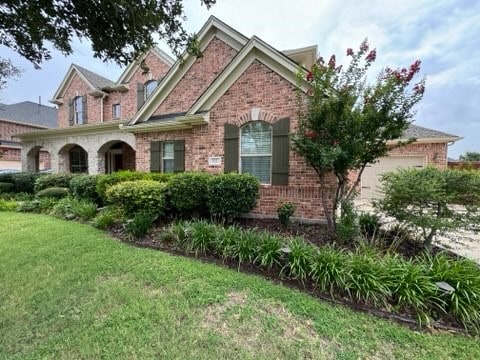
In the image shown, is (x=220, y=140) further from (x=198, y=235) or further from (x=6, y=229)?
(x=6, y=229)

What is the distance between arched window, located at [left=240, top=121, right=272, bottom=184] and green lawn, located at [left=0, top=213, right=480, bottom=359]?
399cm

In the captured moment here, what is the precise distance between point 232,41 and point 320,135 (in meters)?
7.14

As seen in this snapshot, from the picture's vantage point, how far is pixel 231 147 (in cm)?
800

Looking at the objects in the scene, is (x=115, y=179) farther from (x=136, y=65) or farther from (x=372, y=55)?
(x=136, y=65)

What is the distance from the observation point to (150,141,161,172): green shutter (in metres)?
10.4

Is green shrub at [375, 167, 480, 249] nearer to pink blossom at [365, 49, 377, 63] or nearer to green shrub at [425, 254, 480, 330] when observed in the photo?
green shrub at [425, 254, 480, 330]

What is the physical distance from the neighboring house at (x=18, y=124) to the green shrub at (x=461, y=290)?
2915cm

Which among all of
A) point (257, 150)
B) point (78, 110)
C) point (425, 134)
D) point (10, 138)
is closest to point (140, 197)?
point (257, 150)

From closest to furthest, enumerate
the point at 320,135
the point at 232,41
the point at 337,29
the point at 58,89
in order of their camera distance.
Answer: the point at 320,135
the point at 337,29
the point at 232,41
the point at 58,89

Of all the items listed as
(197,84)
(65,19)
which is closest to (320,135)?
(65,19)

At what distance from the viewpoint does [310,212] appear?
6922 millimetres

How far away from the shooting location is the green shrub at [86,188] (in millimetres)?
9500

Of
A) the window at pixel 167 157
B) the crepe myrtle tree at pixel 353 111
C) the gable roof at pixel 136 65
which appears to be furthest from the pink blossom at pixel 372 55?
the gable roof at pixel 136 65

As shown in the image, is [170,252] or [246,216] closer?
[170,252]
